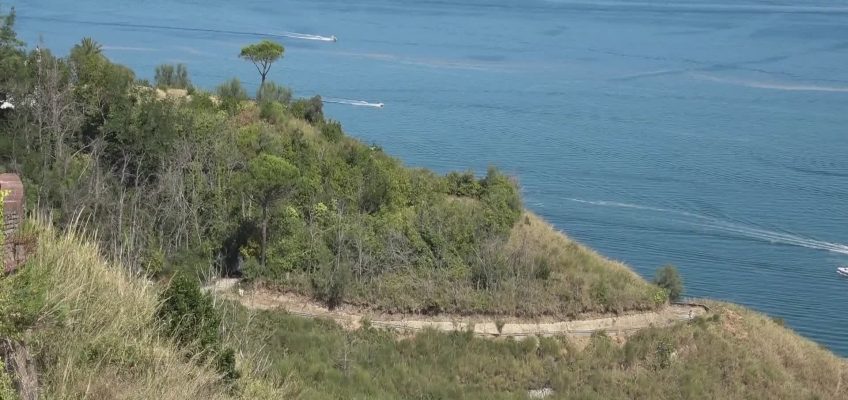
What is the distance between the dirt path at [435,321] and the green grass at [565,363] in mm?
360

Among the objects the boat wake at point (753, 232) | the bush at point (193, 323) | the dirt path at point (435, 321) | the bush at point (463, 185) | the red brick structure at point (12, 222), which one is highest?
the red brick structure at point (12, 222)

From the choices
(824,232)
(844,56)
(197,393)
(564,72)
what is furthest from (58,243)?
(844,56)

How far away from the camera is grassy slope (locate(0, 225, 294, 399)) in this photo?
924cm

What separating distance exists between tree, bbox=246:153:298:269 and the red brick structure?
11.1 meters

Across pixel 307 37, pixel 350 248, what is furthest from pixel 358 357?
pixel 307 37

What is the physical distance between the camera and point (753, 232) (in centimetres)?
3309

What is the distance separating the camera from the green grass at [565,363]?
18125 millimetres

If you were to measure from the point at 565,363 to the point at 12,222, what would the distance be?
40.8ft

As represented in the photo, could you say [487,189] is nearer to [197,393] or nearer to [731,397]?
[731,397]

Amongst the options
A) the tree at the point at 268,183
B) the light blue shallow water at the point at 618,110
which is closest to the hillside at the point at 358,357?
the tree at the point at 268,183

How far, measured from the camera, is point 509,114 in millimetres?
45469

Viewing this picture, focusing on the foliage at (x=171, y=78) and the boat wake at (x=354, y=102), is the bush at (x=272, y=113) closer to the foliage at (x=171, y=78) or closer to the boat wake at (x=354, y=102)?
the foliage at (x=171, y=78)

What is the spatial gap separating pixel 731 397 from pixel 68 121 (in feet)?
50.1

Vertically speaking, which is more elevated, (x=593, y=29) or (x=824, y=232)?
(x=593, y=29)
